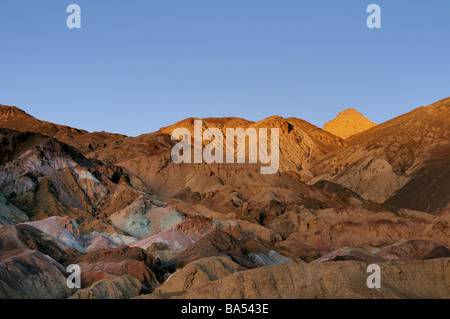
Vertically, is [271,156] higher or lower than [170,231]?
higher

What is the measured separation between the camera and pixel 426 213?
A: 408ft

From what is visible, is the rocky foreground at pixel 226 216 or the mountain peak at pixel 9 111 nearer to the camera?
the rocky foreground at pixel 226 216

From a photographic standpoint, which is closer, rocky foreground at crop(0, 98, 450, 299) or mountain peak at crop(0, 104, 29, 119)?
rocky foreground at crop(0, 98, 450, 299)

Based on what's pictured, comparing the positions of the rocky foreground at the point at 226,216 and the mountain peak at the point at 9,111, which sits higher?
the mountain peak at the point at 9,111

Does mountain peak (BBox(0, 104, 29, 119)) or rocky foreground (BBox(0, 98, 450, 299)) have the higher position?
mountain peak (BBox(0, 104, 29, 119))

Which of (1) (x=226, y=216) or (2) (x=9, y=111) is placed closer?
(1) (x=226, y=216)

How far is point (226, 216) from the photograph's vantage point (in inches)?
4574

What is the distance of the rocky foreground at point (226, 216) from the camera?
168ft

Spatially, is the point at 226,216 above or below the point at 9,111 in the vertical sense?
below

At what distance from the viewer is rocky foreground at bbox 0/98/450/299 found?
51.2 metres

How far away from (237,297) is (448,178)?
3726 inches

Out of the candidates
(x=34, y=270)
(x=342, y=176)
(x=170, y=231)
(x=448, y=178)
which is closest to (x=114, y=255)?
(x=34, y=270)
